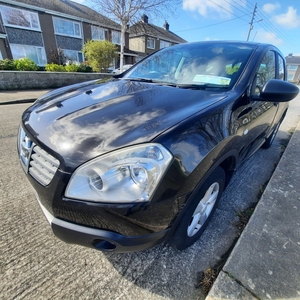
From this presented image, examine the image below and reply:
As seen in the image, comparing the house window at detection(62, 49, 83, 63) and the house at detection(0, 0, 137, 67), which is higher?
the house at detection(0, 0, 137, 67)

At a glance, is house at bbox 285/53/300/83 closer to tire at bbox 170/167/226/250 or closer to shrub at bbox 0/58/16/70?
shrub at bbox 0/58/16/70

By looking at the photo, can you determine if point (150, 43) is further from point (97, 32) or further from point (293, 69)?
point (293, 69)

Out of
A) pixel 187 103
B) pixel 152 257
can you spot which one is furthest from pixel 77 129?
pixel 152 257

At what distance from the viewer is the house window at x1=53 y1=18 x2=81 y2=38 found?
61.7ft

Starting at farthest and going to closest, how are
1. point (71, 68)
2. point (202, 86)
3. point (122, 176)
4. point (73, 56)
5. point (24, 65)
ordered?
point (73, 56)
point (71, 68)
point (24, 65)
point (202, 86)
point (122, 176)

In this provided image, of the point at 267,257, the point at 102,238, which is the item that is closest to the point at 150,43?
the point at 267,257

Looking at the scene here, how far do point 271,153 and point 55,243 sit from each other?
3.84 meters

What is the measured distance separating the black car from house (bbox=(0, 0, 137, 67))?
17.6 meters

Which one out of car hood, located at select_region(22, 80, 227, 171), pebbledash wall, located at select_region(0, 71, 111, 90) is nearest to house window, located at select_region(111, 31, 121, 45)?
pebbledash wall, located at select_region(0, 71, 111, 90)

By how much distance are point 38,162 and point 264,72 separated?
257 centimetres

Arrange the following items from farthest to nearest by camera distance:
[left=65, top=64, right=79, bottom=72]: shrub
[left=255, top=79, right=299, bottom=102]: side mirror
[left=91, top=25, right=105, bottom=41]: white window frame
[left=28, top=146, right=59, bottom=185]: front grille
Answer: [left=91, top=25, right=105, bottom=41]: white window frame
[left=65, top=64, right=79, bottom=72]: shrub
[left=255, top=79, right=299, bottom=102]: side mirror
[left=28, top=146, right=59, bottom=185]: front grille

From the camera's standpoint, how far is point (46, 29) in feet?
59.8

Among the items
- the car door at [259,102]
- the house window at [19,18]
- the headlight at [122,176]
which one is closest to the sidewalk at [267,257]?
the car door at [259,102]

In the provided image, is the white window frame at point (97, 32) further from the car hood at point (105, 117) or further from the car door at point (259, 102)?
the car hood at point (105, 117)
